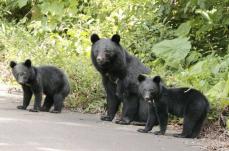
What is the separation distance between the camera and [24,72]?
1145 cm

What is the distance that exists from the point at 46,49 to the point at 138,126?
6.24 meters

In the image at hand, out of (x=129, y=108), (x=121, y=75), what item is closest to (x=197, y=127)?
(x=129, y=108)

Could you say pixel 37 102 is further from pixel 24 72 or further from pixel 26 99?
pixel 24 72

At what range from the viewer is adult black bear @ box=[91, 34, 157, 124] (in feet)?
34.7

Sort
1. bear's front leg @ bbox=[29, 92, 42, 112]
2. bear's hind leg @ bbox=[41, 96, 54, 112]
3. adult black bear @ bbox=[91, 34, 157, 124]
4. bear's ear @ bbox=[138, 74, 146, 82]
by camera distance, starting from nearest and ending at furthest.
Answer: bear's ear @ bbox=[138, 74, 146, 82]
adult black bear @ bbox=[91, 34, 157, 124]
bear's front leg @ bbox=[29, 92, 42, 112]
bear's hind leg @ bbox=[41, 96, 54, 112]

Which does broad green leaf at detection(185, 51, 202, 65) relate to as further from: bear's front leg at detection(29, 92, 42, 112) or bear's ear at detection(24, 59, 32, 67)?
bear's ear at detection(24, 59, 32, 67)

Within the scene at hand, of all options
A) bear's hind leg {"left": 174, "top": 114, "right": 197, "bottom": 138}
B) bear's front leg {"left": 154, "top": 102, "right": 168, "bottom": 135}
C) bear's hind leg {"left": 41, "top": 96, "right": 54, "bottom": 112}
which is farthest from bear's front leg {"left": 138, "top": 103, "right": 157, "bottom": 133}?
bear's hind leg {"left": 41, "top": 96, "right": 54, "bottom": 112}

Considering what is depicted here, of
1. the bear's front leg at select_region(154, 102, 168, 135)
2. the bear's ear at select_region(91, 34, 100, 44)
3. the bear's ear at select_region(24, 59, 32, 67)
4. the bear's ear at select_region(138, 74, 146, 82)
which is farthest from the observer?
the bear's ear at select_region(24, 59, 32, 67)

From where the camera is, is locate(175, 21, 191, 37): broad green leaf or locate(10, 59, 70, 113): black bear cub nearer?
locate(10, 59, 70, 113): black bear cub

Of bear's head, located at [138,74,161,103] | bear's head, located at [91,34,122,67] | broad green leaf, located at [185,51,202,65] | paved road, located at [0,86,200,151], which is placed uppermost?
broad green leaf, located at [185,51,202,65]

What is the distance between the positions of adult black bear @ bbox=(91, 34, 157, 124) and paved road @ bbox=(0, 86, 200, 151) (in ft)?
1.39

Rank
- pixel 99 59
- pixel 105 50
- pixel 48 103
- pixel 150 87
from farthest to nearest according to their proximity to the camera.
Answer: pixel 48 103, pixel 105 50, pixel 99 59, pixel 150 87

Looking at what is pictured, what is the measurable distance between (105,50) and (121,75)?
615mm

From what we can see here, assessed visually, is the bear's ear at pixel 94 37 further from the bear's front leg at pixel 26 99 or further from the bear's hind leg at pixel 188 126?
the bear's hind leg at pixel 188 126
